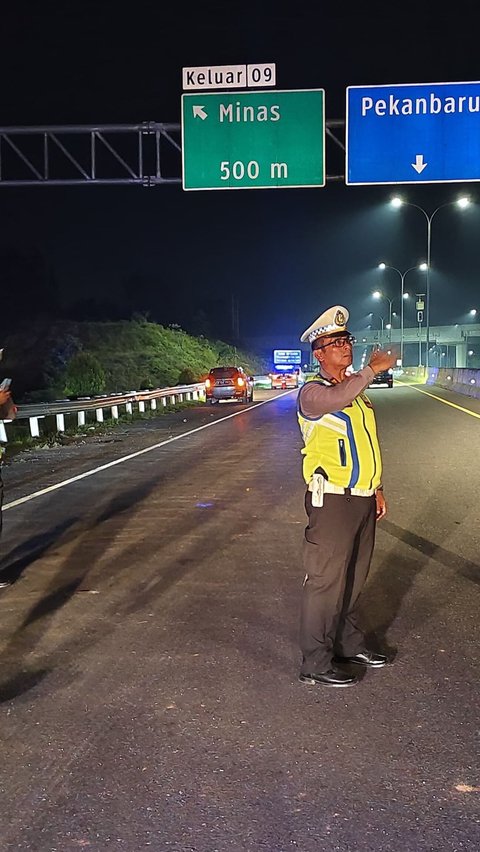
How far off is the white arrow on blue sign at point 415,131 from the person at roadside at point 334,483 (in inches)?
588

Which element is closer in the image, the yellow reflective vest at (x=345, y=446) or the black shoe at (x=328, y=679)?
the yellow reflective vest at (x=345, y=446)

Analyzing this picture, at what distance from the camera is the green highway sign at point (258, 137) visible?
1833cm

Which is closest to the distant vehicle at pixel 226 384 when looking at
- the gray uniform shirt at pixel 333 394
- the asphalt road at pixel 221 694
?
the asphalt road at pixel 221 694

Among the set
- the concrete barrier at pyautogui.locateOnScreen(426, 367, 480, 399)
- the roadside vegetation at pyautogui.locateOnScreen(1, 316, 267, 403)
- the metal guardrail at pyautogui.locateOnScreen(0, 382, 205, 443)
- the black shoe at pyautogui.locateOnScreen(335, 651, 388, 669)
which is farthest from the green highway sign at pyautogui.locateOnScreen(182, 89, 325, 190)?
the roadside vegetation at pyautogui.locateOnScreen(1, 316, 267, 403)

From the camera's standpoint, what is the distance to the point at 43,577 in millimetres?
7047

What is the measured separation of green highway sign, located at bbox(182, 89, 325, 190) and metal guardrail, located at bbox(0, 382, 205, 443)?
6.37 m

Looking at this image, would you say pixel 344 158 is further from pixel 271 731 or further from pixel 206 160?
pixel 271 731

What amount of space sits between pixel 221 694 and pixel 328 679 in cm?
60

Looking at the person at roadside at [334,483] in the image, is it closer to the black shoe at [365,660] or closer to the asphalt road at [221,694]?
the black shoe at [365,660]

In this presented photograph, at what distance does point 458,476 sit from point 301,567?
19.4 feet

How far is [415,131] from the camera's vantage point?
18.1 m

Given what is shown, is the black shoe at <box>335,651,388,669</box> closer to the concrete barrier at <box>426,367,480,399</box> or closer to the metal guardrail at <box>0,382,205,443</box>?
the metal guardrail at <box>0,382,205,443</box>

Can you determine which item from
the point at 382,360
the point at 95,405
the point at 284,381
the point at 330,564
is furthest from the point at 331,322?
the point at 284,381

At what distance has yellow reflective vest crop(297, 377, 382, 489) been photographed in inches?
172
